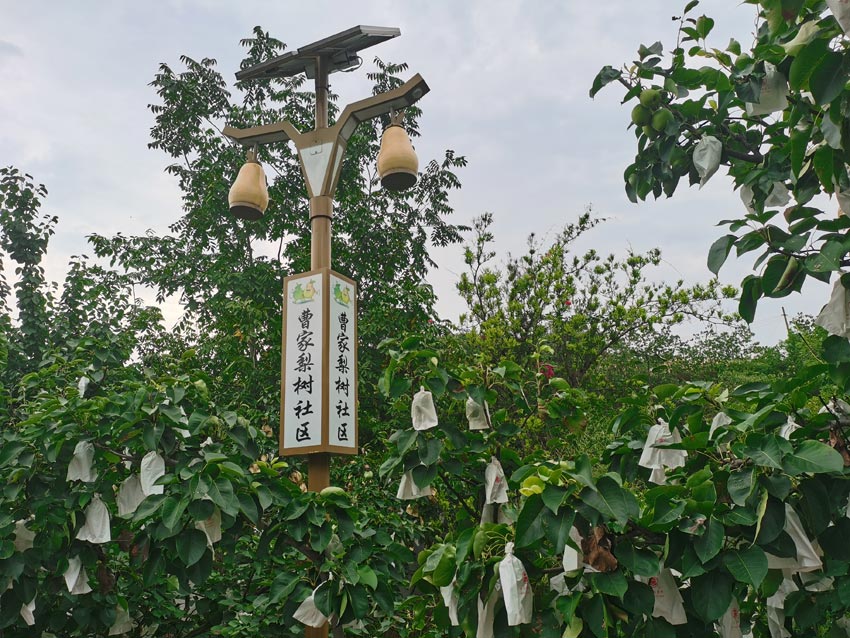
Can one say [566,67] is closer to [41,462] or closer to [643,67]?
[643,67]

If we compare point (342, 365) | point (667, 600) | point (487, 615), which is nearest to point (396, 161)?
point (342, 365)

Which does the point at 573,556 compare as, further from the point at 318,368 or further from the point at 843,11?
the point at 318,368

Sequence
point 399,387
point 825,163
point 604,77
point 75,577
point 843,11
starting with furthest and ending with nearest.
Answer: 1. point 75,577
2. point 399,387
3. point 604,77
4. point 825,163
5. point 843,11

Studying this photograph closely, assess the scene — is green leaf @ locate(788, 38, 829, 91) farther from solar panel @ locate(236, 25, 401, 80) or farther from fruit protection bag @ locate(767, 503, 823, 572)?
solar panel @ locate(236, 25, 401, 80)

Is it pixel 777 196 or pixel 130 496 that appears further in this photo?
pixel 130 496

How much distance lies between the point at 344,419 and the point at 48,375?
3.86ft

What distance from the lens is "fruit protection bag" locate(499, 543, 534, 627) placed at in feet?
4.83

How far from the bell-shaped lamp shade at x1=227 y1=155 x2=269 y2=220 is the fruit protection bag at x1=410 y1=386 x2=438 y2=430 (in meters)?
1.50

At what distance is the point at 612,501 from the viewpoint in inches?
55.4

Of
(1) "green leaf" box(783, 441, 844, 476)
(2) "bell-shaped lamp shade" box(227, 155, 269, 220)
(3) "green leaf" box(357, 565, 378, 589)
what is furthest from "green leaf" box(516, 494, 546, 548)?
(2) "bell-shaped lamp shade" box(227, 155, 269, 220)

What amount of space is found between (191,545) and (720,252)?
5.04 ft

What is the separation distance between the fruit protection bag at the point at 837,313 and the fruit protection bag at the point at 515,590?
31.3 inches

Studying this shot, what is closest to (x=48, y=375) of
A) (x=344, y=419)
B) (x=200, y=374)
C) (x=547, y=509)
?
(x=200, y=374)

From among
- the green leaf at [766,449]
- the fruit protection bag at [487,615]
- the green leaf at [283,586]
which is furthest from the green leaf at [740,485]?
the green leaf at [283,586]
